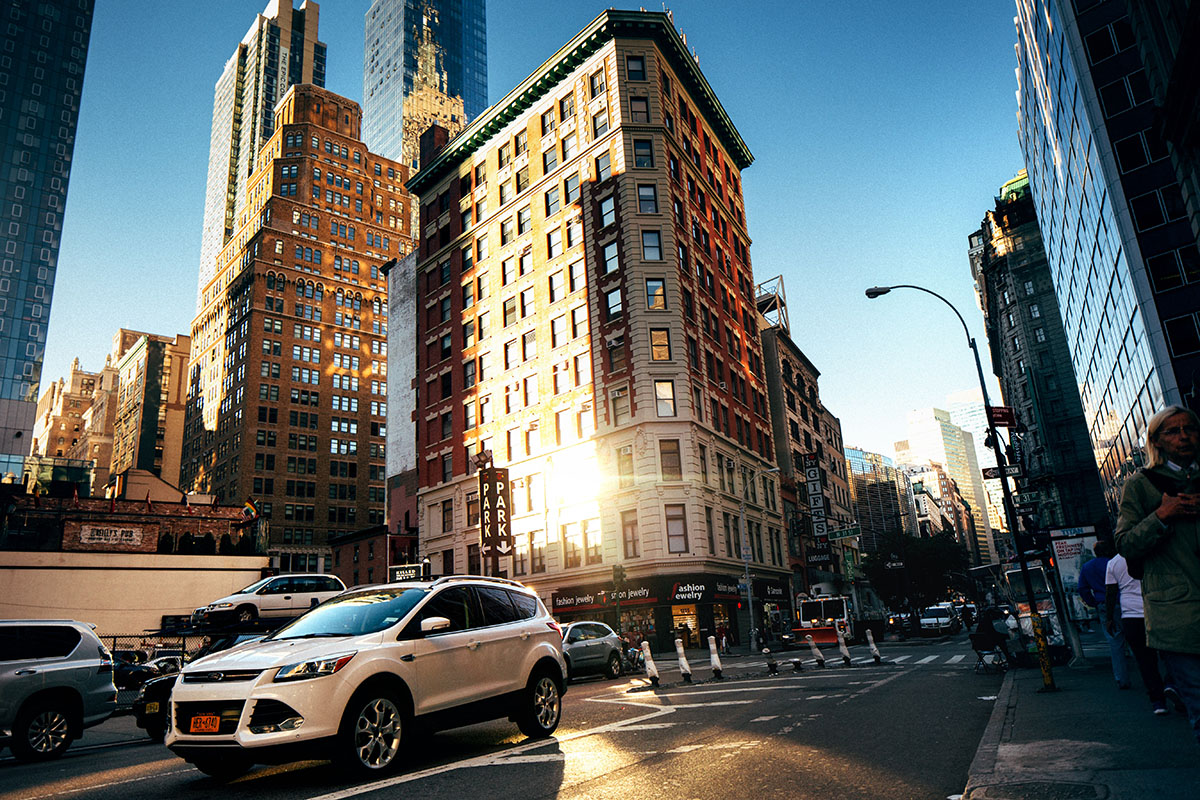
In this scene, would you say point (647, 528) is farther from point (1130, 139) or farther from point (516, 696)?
point (516, 696)

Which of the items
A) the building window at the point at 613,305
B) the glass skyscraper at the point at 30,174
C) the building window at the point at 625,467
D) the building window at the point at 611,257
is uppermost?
the glass skyscraper at the point at 30,174

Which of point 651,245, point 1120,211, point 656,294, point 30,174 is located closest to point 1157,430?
point 1120,211

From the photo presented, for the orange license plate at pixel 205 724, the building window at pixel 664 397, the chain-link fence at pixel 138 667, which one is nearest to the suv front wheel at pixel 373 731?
the orange license plate at pixel 205 724

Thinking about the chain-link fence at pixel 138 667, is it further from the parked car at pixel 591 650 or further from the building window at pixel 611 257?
the building window at pixel 611 257

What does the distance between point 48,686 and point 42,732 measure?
61cm

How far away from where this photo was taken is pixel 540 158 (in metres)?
49.7

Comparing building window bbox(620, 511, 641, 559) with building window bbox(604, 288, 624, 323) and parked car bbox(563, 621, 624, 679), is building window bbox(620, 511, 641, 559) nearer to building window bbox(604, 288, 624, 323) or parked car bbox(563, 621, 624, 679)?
building window bbox(604, 288, 624, 323)

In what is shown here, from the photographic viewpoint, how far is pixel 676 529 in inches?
1526

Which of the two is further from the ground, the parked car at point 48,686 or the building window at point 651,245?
the building window at point 651,245

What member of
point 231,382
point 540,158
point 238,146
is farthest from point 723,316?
point 238,146

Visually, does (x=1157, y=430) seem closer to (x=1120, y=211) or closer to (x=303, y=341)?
(x=1120, y=211)

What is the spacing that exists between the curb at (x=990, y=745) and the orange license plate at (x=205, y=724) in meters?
5.71

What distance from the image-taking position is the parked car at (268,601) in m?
22.2

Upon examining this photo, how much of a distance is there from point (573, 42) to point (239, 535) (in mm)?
39277
